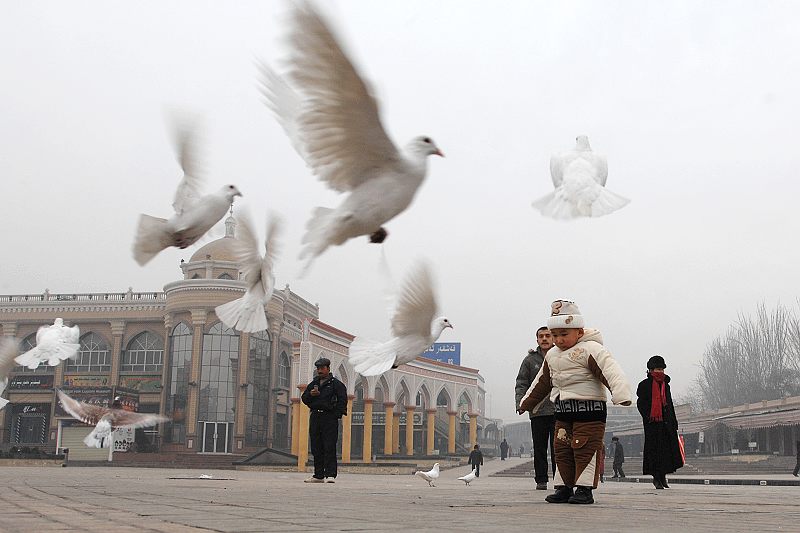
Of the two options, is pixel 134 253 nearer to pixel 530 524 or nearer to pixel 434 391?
pixel 530 524

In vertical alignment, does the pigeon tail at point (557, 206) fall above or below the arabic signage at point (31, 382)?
below

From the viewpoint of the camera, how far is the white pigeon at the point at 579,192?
594cm

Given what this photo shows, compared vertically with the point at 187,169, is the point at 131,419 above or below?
below

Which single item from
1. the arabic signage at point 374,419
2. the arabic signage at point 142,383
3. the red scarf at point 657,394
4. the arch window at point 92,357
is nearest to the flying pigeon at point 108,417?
the red scarf at point 657,394

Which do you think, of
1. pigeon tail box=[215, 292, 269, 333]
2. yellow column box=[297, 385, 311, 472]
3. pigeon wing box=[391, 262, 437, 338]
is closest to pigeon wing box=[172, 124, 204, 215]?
pigeon tail box=[215, 292, 269, 333]

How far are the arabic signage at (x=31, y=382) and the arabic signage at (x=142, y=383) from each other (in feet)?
16.1

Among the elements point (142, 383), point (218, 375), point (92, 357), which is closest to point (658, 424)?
point (218, 375)

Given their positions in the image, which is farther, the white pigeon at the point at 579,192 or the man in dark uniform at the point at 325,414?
the man in dark uniform at the point at 325,414

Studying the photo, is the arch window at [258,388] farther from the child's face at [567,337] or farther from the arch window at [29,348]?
the child's face at [567,337]

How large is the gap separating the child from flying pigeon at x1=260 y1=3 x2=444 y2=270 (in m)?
1.83

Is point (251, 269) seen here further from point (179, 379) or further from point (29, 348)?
point (29, 348)

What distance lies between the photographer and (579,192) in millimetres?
6008

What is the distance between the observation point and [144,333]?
183 feet

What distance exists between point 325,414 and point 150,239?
4.86m
